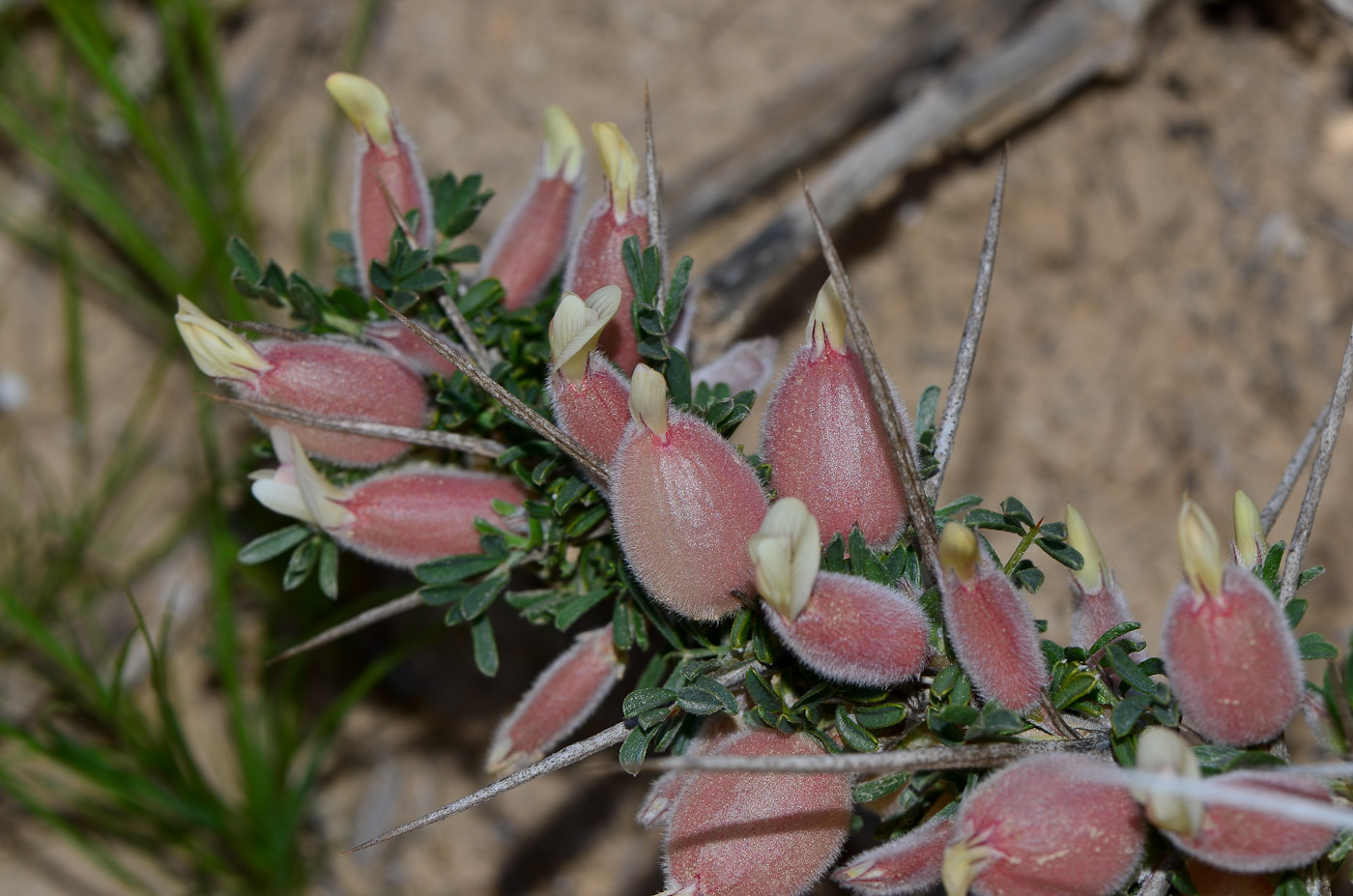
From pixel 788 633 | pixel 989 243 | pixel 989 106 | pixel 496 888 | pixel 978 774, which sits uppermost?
pixel 989 106

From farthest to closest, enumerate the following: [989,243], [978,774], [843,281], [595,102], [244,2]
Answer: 1. [244,2]
2. [595,102]
3. [989,243]
4. [978,774]
5. [843,281]

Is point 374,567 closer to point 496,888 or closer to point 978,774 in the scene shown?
point 496,888

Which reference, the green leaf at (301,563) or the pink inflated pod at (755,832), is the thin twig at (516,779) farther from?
the green leaf at (301,563)

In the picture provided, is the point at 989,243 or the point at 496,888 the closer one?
the point at 989,243

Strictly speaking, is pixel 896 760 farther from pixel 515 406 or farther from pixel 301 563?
pixel 301 563

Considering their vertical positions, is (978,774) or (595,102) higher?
(595,102)

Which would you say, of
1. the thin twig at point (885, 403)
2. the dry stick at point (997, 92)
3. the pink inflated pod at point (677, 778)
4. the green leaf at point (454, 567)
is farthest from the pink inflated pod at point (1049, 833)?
the dry stick at point (997, 92)

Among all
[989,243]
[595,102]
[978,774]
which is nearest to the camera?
[978,774]

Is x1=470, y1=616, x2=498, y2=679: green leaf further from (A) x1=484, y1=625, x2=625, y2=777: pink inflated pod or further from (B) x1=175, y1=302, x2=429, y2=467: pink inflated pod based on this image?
(B) x1=175, y1=302, x2=429, y2=467: pink inflated pod

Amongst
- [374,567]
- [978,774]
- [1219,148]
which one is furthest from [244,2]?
[978,774]
